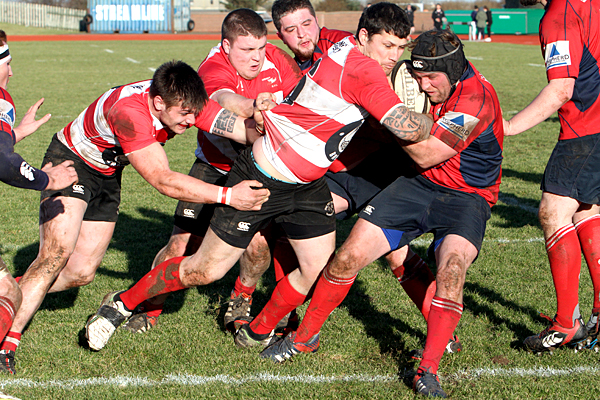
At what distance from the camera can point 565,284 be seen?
4.16 metres

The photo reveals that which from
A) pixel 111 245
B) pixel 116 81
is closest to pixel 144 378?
pixel 111 245

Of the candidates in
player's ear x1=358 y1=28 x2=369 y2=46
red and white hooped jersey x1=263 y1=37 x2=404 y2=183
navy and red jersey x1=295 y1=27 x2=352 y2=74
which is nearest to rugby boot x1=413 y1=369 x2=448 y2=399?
red and white hooped jersey x1=263 y1=37 x2=404 y2=183

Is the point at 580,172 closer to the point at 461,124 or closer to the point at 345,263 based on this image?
the point at 461,124

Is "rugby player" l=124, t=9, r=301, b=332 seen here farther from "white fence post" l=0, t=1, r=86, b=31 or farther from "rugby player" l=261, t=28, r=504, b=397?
"white fence post" l=0, t=1, r=86, b=31

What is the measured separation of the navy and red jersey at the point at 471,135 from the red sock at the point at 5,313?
2841 mm

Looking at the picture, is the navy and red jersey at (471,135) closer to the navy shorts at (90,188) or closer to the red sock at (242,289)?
the red sock at (242,289)

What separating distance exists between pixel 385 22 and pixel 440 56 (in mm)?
418

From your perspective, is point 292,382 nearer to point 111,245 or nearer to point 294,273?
point 294,273

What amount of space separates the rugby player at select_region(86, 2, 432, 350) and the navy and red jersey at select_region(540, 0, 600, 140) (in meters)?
1.10

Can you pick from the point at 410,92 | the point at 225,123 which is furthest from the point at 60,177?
the point at 410,92

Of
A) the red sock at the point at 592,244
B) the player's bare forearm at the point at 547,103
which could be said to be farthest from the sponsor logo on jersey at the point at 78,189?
the red sock at the point at 592,244

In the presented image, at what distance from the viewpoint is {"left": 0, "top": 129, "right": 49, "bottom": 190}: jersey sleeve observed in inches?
134

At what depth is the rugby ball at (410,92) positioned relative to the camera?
13.4ft

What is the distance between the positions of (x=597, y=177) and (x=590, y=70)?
757 millimetres
